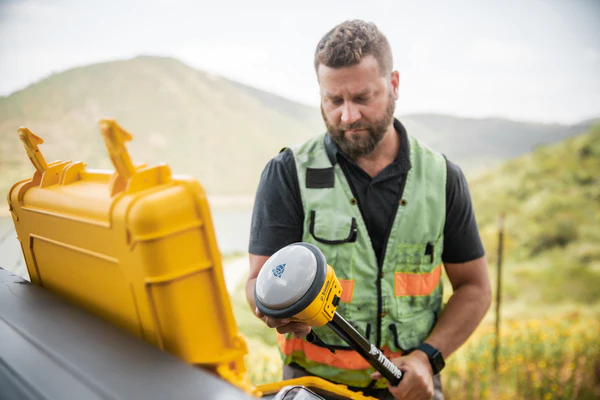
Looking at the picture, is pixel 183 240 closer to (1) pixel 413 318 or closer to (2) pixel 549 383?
(1) pixel 413 318

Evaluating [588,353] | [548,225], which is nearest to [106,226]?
[588,353]

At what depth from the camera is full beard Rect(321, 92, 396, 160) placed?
1641 mm

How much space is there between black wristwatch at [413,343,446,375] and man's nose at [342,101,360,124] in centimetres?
87

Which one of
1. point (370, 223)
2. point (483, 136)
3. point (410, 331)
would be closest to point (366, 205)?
point (370, 223)

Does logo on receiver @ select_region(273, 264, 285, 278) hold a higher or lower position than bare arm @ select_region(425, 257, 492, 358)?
higher

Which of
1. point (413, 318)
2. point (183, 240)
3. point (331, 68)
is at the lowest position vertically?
point (413, 318)

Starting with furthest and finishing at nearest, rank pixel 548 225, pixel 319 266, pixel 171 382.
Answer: pixel 548 225
pixel 319 266
pixel 171 382

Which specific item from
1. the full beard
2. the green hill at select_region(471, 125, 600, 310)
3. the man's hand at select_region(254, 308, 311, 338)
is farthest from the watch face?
the green hill at select_region(471, 125, 600, 310)

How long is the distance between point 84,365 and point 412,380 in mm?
1047

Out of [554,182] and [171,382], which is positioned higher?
[171,382]

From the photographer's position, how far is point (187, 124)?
5.30 m

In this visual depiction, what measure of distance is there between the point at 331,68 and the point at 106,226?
3.58ft

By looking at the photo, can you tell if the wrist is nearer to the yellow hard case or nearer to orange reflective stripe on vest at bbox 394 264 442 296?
orange reflective stripe on vest at bbox 394 264 442 296

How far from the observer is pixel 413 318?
162cm
